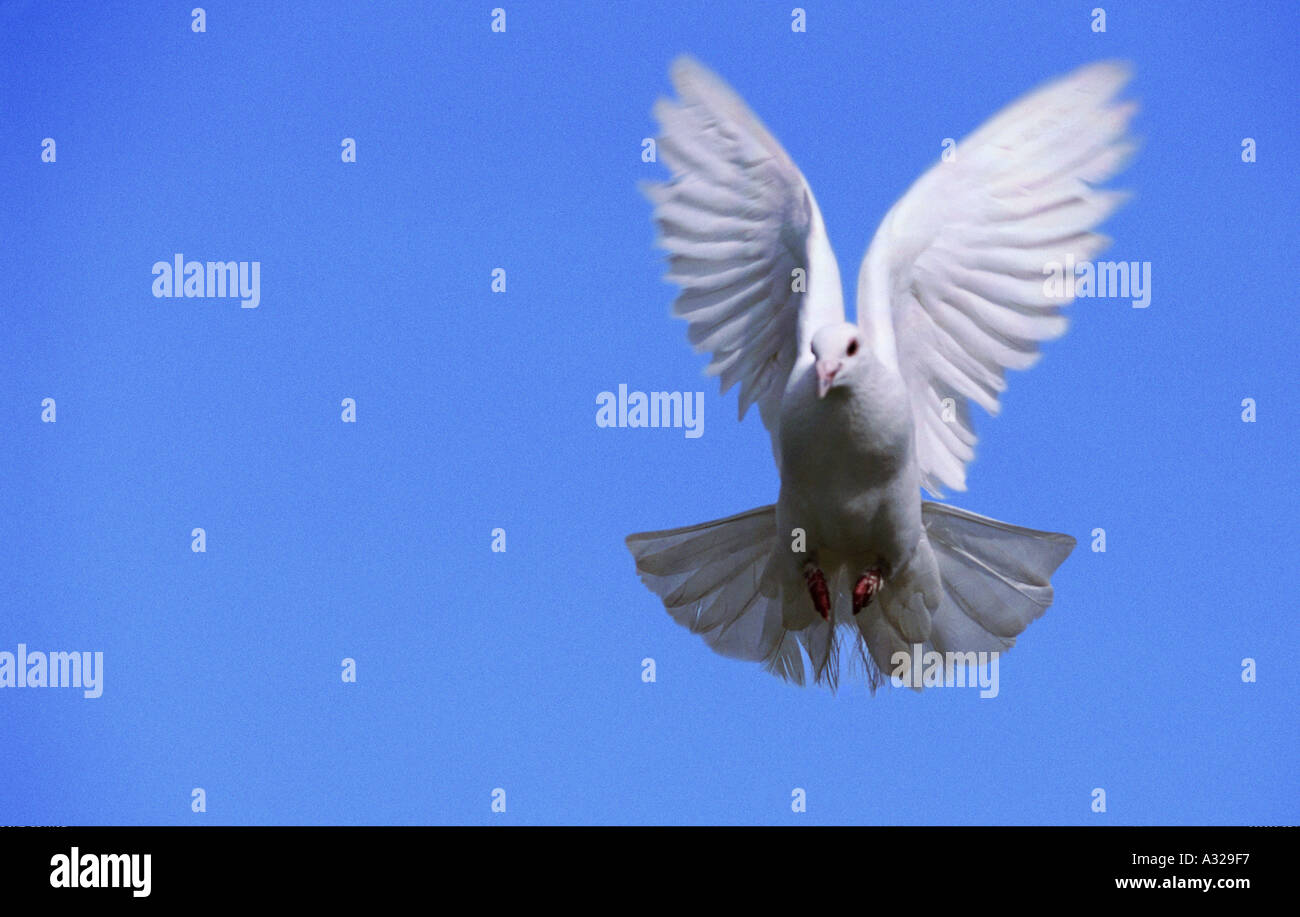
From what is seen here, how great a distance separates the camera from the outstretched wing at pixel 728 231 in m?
11.3

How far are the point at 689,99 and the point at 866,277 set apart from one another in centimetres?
186

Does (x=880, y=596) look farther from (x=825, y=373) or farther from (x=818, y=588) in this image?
(x=825, y=373)

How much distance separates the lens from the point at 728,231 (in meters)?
11.4

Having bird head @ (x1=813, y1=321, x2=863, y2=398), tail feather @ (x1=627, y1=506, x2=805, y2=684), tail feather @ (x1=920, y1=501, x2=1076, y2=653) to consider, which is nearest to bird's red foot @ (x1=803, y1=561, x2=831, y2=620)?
tail feather @ (x1=627, y1=506, x2=805, y2=684)

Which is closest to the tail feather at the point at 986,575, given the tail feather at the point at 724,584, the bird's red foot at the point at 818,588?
the bird's red foot at the point at 818,588

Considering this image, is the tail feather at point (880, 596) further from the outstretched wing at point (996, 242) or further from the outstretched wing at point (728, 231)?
the outstretched wing at point (728, 231)

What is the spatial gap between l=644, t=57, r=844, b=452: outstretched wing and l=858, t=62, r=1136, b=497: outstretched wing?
80 centimetres

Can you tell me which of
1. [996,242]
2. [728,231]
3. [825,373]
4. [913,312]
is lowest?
[825,373]

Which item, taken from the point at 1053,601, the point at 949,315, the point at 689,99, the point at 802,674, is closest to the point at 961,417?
the point at 949,315

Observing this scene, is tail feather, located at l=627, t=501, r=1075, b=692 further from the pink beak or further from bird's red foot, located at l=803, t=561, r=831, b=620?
the pink beak

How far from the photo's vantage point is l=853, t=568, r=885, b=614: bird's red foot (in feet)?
35.3

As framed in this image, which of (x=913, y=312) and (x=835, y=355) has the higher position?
(x=913, y=312)

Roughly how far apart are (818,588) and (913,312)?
201 centimetres

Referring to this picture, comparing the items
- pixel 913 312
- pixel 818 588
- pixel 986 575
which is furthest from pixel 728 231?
pixel 986 575
